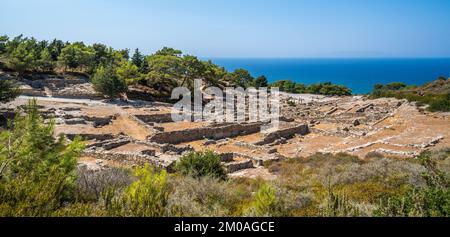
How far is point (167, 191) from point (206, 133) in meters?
20.2

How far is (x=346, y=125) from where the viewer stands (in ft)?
114

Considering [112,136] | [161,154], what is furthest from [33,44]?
[161,154]

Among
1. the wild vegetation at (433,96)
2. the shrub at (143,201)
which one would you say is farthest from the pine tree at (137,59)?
the shrub at (143,201)

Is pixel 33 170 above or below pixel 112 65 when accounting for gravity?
below

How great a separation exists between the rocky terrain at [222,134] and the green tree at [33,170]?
7014mm

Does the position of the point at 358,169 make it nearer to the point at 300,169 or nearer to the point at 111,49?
the point at 300,169

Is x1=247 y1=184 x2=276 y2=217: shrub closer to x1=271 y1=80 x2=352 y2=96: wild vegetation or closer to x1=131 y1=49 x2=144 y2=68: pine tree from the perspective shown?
x1=131 y1=49 x2=144 y2=68: pine tree

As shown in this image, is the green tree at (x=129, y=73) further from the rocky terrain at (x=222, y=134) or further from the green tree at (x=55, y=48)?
the green tree at (x=55, y=48)

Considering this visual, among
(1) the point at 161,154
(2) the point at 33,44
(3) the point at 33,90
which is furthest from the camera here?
(2) the point at 33,44

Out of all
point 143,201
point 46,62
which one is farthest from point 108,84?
point 143,201

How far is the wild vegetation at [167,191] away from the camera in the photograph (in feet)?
20.3

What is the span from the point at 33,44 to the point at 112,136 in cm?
4307

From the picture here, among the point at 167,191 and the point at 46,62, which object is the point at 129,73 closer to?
the point at 46,62

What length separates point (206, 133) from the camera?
94.5ft
